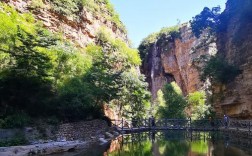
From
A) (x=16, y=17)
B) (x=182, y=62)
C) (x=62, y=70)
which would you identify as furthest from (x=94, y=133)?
(x=182, y=62)

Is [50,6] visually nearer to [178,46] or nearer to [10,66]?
[10,66]

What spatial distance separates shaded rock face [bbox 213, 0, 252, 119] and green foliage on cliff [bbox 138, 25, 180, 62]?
113 feet

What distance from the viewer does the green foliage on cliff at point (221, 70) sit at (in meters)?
27.4

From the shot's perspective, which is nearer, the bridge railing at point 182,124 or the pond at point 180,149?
the pond at point 180,149

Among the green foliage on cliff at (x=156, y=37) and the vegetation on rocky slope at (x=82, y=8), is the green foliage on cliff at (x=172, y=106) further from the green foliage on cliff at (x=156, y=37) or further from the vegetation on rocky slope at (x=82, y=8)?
the green foliage on cliff at (x=156, y=37)

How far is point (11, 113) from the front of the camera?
57.8 feet

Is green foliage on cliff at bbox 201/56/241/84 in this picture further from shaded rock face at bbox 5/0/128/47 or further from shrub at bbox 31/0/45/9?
shrub at bbox 31/0/45/9

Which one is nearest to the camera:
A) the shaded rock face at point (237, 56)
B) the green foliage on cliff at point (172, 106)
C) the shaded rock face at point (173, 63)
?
the shaded rock face at point (237, 56)

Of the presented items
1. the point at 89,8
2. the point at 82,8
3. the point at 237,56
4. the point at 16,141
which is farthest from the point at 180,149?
the point at 89,8

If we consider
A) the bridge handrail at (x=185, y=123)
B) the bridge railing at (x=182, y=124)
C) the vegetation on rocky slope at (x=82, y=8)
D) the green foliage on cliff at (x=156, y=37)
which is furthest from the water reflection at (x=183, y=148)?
the green foliage on cliff at (x=156, y=37)

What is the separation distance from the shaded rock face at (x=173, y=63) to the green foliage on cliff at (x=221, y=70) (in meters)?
28.6

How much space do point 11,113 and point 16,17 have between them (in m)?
11.8

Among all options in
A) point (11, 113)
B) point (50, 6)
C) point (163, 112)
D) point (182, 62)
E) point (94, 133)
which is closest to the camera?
point (11, 113)

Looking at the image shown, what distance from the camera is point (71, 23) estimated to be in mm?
36406
